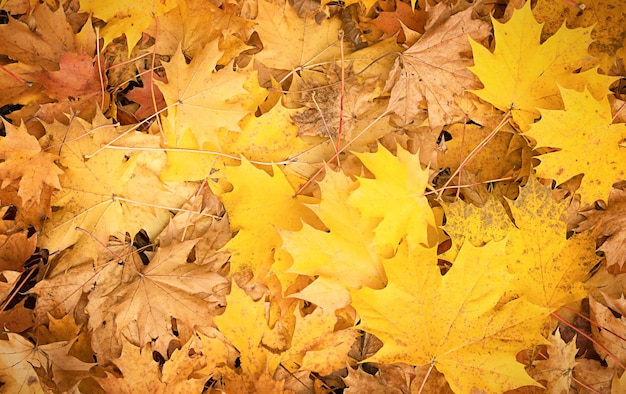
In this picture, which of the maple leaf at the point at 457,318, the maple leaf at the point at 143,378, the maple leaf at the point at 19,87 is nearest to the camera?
the maple leaf at the point at 457,318

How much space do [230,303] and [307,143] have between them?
18.2 inches

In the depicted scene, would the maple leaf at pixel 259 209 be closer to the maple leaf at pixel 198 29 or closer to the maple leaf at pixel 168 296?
the maple leaf at pixel 168 296

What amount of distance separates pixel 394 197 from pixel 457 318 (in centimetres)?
31

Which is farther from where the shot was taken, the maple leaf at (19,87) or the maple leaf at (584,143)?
the maple leaf at (19,87)

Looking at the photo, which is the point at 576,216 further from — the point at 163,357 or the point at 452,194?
the point at 163,357

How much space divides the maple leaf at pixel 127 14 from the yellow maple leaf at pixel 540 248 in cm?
A: 103

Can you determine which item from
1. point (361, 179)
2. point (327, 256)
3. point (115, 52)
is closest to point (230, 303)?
point (327, 256)

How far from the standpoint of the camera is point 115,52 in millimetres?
1475

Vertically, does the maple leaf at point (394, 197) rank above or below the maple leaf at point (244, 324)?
above

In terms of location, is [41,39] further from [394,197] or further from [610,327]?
[610,327]

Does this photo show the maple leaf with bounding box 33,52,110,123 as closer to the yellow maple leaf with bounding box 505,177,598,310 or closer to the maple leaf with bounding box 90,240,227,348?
the maple leaf with bounding box 90,240,227,348

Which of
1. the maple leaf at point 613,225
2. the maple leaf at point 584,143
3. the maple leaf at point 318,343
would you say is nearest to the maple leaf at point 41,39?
the maple leaf at point 318,343

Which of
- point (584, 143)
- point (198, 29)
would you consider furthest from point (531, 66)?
point (198, 29)

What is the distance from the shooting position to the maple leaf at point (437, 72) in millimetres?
1351
